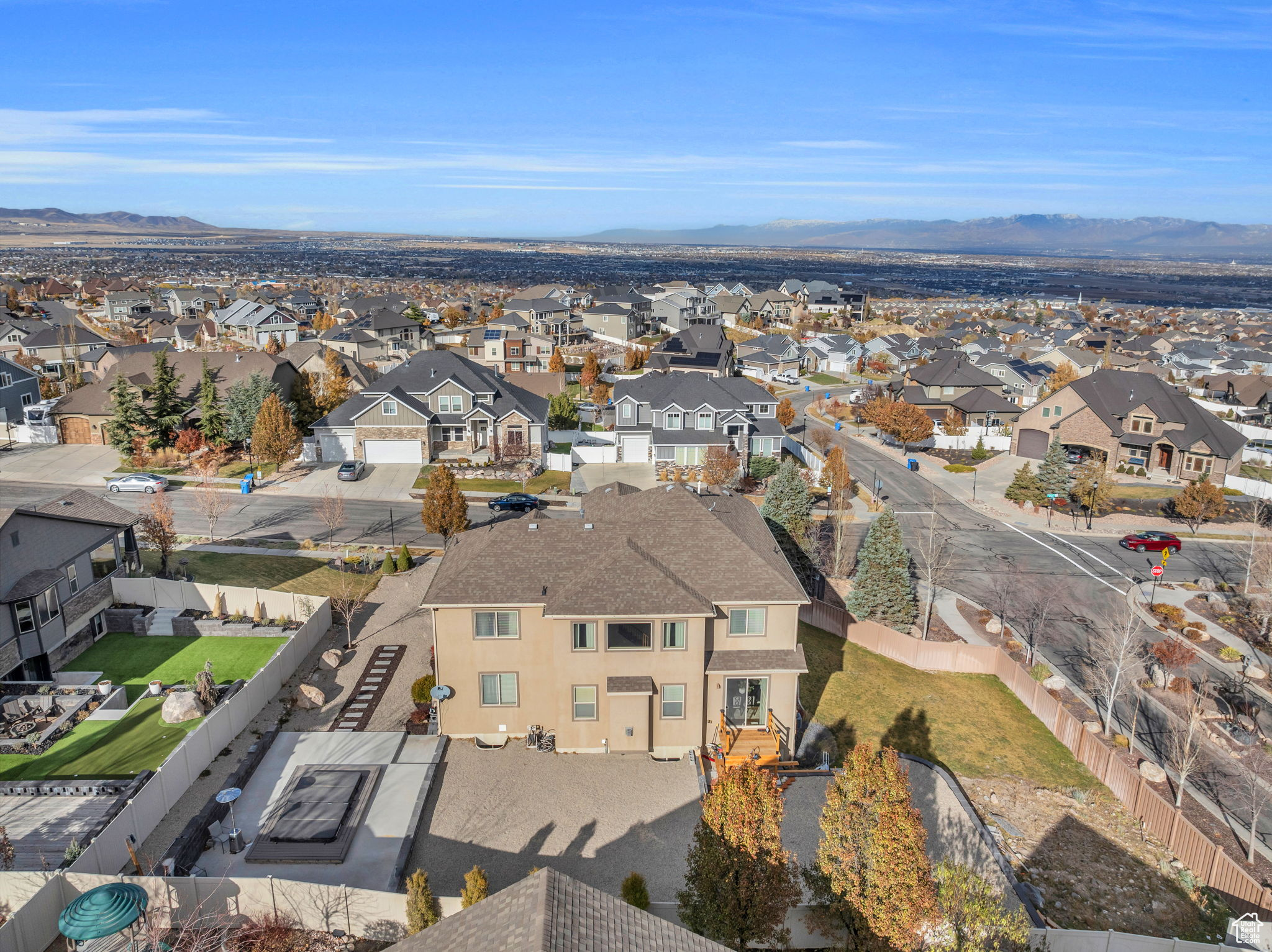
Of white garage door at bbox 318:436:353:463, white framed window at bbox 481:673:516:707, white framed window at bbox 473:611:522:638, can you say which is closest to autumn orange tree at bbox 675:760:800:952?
white framed window at bbox 473:611:522:638

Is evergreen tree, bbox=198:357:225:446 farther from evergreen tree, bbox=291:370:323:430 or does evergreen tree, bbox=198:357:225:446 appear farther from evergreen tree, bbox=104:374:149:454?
evergreen tree, bbox=291:370:323:430

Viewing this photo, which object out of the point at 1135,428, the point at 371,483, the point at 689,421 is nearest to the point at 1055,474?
the point at 1135,428

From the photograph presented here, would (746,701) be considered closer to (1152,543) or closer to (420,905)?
(420,905)

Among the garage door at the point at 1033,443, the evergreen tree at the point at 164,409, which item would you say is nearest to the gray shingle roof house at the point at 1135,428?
the garage door at the point at 1033,443

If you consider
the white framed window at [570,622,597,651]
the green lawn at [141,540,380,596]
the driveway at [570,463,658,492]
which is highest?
the white framed window at [570,622,597,651]

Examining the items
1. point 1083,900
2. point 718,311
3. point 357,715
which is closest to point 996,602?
point 1083,900

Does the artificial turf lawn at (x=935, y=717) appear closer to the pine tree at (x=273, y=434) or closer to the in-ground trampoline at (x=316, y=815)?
the in-ground trampoline at (x=316, y=815)
